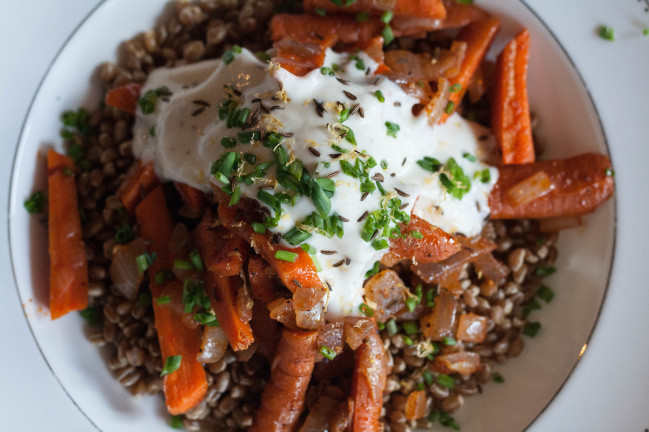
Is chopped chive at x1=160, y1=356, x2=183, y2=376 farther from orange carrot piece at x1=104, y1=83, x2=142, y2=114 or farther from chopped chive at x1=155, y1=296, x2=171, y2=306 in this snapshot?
orange carrot piece at x1=104, y1=83, x2=142, y2=114

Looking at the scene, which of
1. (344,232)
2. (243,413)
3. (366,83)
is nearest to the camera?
(344,232)

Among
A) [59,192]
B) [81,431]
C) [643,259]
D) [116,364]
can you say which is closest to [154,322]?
[116,364]

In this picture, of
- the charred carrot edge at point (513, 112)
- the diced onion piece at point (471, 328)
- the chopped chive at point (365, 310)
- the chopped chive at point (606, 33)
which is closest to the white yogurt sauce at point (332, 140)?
the chopped chive at point (365, 310)

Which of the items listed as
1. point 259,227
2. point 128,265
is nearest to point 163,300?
point 128,265

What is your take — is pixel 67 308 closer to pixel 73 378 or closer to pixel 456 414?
pixel 73 378

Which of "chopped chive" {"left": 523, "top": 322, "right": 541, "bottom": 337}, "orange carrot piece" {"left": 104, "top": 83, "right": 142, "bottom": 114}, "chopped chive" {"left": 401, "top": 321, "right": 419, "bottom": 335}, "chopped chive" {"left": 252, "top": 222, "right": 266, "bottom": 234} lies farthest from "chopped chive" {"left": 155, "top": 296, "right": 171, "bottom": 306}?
"chopped chive" {"left": 523, "top": 322, "right": 541, "bottom": 337}

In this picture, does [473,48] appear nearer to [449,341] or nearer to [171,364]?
[449,341]

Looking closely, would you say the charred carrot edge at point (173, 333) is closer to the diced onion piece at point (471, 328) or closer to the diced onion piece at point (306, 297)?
the diced onion piece at point (306, 297)
